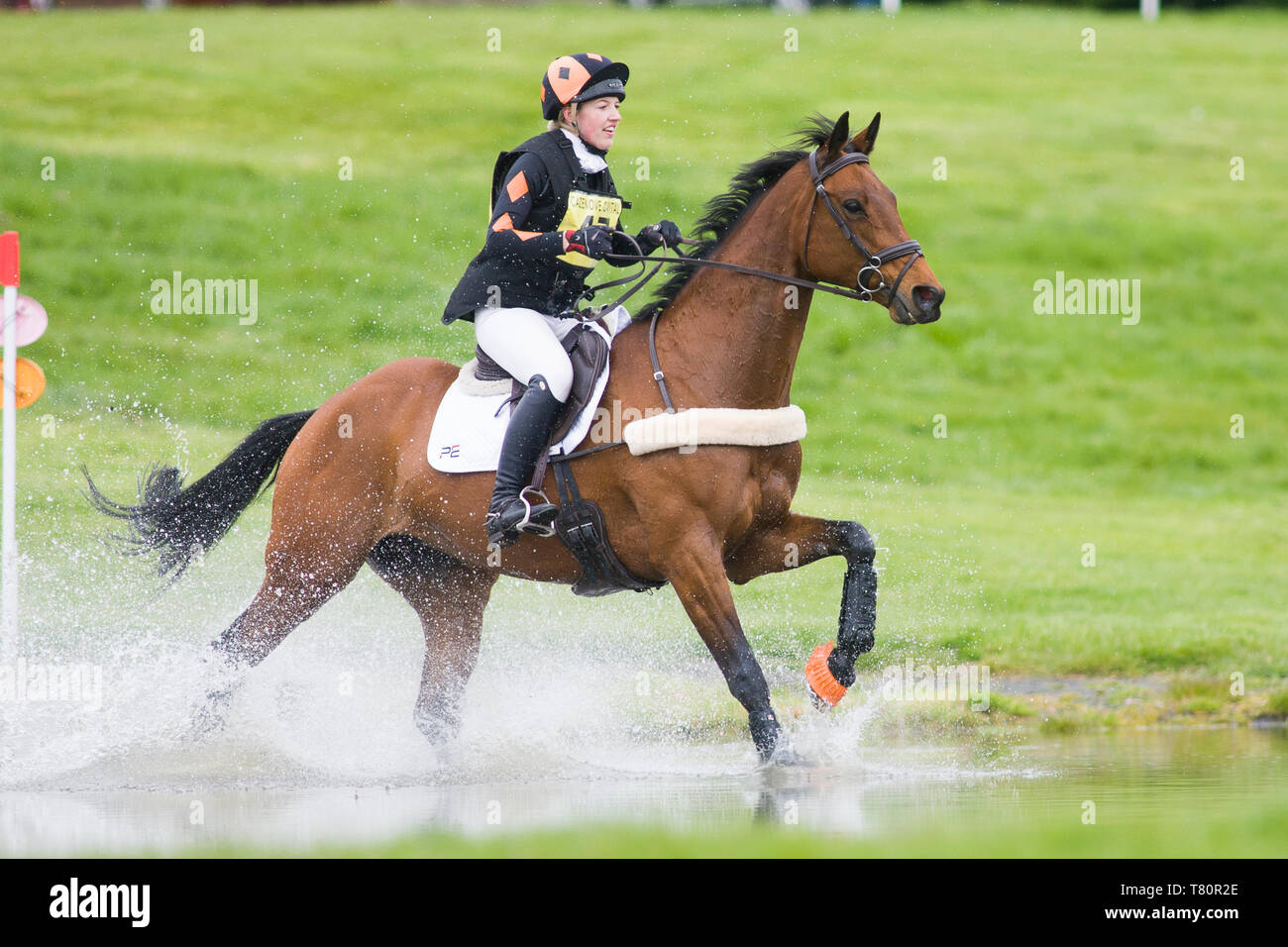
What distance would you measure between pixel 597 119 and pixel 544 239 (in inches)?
23.5

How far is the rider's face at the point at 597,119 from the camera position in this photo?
21.5 feet

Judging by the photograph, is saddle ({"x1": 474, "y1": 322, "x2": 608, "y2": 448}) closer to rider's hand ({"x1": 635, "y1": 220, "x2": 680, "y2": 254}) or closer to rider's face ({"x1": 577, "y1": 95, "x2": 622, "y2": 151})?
rider's hand ({"x1": 635, "y1": 220, "x2": 680, "y2": 254})

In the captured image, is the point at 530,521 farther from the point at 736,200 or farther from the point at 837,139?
the point at 837,139

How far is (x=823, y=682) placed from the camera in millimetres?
6496

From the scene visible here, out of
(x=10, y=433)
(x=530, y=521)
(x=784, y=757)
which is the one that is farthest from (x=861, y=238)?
(x=10, y=433)

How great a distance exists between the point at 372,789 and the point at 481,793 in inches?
19.9

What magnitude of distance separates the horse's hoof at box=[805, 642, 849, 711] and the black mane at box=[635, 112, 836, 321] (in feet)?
5.48

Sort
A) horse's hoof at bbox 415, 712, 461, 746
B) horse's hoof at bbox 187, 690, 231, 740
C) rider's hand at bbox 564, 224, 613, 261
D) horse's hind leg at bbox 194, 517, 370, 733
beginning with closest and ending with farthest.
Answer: rider's hand at bbox 564, 224, 613, 261 < horse's hoof at bbox 187, 690, 231, 740 < horse's hind leg at bbox 194, 517, 370, 733 < horse's hoof at bbox 415, 712, 461, 746

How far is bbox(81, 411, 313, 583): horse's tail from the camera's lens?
309 inches

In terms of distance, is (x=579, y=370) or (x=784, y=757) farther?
(x=579, y=370)

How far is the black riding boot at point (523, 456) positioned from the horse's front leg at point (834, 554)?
3.11ft

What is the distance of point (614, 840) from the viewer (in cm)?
519

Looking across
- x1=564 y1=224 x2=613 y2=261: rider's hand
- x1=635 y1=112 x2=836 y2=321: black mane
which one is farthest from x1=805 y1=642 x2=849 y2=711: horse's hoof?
x1=564 y1=224 x2=613 y2=261: rider's hand

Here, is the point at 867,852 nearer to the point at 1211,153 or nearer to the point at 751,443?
the point at 751,443
